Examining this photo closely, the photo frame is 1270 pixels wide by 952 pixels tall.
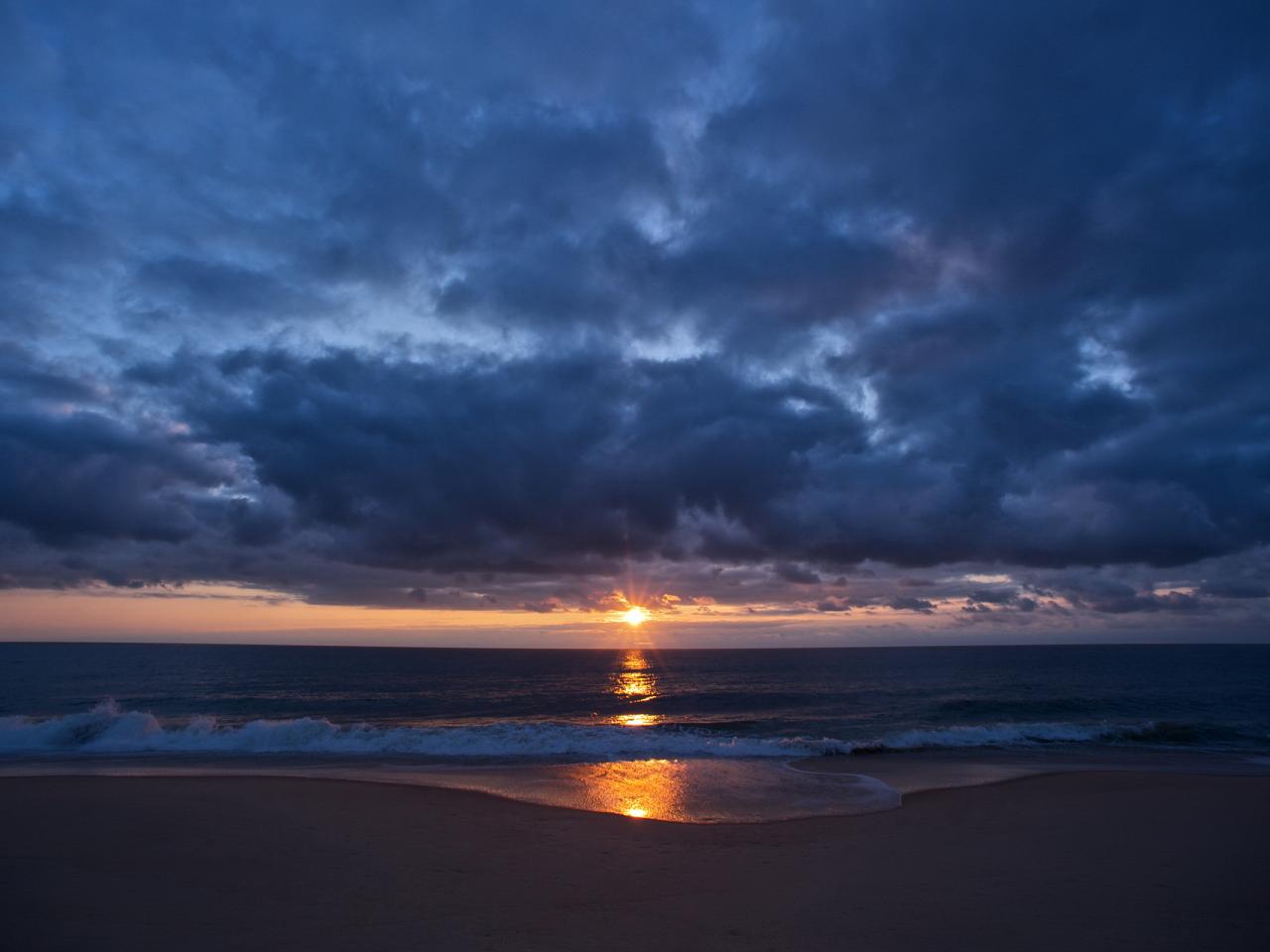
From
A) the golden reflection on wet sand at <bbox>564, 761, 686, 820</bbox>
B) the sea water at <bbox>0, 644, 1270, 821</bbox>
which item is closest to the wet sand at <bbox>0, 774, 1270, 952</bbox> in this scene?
the golden reflection on wet sand at <bbox>564, 761, 686, 820</bbox>

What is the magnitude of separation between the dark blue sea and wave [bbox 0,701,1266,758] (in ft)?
0.26

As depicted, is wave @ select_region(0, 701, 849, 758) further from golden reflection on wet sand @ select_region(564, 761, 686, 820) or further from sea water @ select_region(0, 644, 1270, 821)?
golden reflection on wet sand @ select_region(564, 761, 686, 820)

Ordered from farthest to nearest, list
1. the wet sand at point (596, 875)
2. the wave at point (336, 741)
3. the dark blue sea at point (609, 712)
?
the dark blue sea at point (609, 712) → the wave at point (336, 741) → the wet sand at point (596, 875)

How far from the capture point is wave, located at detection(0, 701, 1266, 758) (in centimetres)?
2634

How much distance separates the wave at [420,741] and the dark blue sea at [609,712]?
8cm

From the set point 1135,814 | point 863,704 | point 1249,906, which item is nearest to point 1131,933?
point 1249,906

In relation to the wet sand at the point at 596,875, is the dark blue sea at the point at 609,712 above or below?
below

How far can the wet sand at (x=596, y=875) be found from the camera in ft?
29.1

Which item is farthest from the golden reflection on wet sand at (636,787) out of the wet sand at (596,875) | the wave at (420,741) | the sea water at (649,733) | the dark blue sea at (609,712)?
the wave at (420,741)

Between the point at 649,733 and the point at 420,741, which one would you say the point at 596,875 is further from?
the point at 649,733

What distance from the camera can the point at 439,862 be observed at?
11.7 meters

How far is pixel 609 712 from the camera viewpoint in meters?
42.0

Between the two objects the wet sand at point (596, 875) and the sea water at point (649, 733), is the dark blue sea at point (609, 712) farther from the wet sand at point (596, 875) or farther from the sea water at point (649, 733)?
the wet sand at point (596, 875)

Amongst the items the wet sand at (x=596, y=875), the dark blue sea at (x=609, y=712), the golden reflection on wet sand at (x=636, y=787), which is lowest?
the dark blue sea at (x=609, y=712)
